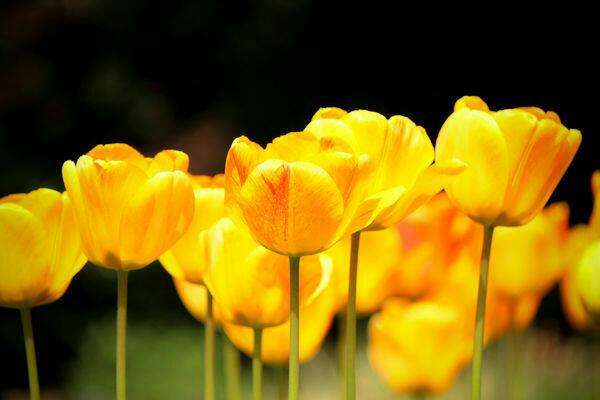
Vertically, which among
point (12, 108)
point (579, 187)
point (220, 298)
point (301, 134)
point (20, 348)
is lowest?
point (20, 348)

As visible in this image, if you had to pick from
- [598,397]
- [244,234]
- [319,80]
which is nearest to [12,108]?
[319,80]

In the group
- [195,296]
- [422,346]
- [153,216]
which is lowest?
[422,346]

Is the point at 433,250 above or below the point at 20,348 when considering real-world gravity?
above

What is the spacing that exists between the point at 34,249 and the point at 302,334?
0.26 meters

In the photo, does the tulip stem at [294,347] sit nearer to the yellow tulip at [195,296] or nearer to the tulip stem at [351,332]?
the tulip stem at [351,332]

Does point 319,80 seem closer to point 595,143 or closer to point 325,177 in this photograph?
point 595,143

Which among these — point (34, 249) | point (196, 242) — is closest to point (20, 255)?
point (34, 249)

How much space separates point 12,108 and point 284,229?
3.56 metres

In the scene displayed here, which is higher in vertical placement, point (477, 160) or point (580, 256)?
point (477, 160)

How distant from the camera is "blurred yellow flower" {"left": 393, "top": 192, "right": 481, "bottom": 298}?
89 cm

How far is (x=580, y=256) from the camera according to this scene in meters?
0.81

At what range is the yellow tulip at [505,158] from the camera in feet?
1.89

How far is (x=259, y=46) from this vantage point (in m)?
4.19

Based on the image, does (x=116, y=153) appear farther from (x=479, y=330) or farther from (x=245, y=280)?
(x=479, y=330)
